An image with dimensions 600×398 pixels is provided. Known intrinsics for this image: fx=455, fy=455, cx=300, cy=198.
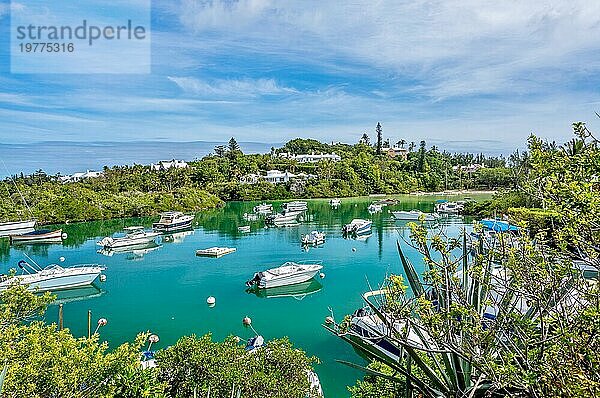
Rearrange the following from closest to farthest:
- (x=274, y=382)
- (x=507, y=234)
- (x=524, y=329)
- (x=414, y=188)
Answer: (x=524, y=329), (x=507, y=234), (x=274, y=382), (x=414, y=188)

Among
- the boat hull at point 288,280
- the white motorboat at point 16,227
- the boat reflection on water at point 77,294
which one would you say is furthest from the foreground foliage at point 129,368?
the white motorboat at point 16,227

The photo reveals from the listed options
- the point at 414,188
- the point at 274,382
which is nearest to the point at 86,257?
the point at 274,382

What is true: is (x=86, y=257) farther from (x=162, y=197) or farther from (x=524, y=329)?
(x=524, y=329)

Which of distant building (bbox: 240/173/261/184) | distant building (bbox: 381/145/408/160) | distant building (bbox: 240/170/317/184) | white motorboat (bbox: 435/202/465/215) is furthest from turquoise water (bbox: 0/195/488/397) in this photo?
distant building (bbox: 381/145/408/160)

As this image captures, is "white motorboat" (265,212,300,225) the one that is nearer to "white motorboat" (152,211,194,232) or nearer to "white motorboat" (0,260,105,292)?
"white motorboat" (152,211,194,232)

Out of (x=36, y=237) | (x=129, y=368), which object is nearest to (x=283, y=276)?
(x=129, y=368)

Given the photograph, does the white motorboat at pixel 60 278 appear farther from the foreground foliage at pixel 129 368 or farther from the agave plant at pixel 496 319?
the agave plant at pixel 496 319
